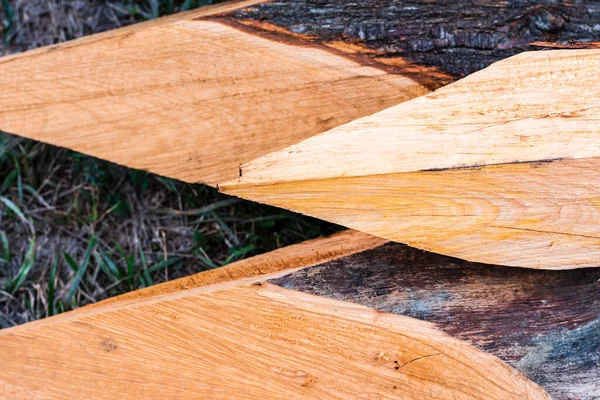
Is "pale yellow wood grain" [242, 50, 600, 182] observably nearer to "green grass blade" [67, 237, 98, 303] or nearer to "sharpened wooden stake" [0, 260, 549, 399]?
"sharpened wooden stake" [0, 260, 549, 399]

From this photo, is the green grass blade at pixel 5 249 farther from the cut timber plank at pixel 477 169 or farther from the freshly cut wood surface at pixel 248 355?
the cut timber plank at pixel 477 169

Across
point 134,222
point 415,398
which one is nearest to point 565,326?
point 415,398

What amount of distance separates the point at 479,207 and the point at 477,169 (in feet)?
0.26

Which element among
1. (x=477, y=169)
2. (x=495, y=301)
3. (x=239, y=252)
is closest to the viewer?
(x=477, y=169)

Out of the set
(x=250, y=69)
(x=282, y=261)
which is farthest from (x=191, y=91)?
(x=282, y=261)

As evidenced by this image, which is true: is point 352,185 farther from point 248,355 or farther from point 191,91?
point 191,91

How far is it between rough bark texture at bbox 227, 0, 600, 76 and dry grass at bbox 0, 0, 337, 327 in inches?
27.2

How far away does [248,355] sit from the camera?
1307mm

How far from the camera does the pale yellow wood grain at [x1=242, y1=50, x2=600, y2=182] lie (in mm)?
1067

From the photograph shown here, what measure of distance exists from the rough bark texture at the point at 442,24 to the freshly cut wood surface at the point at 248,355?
597mm

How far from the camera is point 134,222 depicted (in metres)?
2.04

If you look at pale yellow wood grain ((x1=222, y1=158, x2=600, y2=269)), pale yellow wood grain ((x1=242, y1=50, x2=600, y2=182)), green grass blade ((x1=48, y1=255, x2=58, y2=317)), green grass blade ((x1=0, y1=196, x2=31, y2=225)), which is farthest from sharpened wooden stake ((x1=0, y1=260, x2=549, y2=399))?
green grass blade ((x1=0, y1=196, x2=31, y2=225))

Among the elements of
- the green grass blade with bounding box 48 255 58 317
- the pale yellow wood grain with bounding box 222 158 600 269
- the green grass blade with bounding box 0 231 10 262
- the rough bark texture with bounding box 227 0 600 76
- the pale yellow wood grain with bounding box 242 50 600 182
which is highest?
the rough bark texture with bounding box 227 0 600 76

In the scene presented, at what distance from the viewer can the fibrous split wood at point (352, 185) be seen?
1096 millimetres
